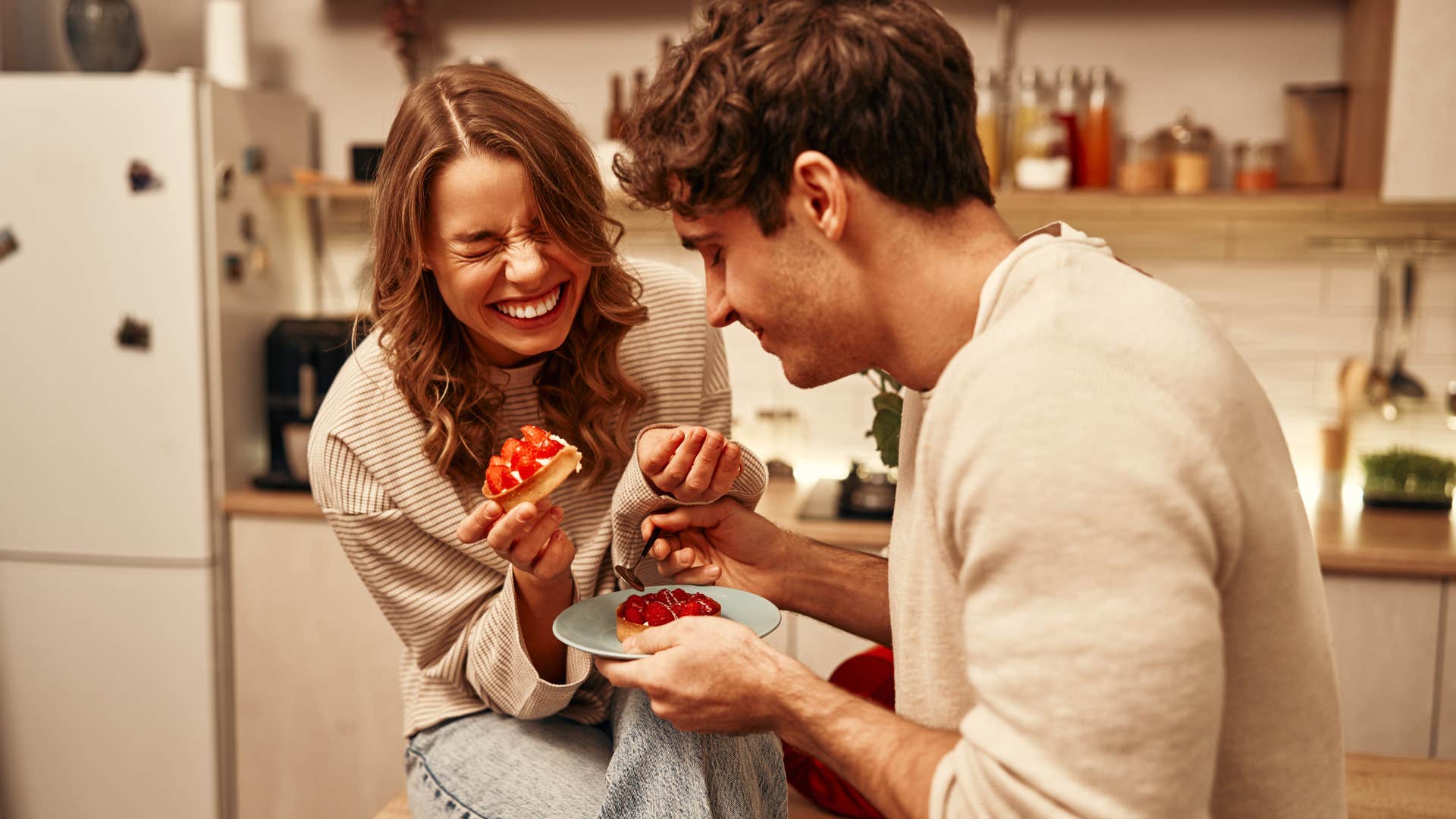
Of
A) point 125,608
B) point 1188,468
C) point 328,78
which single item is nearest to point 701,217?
point 1188,468

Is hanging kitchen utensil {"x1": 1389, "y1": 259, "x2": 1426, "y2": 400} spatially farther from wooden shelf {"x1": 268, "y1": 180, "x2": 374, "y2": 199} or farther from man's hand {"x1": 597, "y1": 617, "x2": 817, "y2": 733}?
wooden shelf {"x1": 268, "y1": 180, "x2": 374, "y2": 199}

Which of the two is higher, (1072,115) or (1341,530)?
(1072,115)

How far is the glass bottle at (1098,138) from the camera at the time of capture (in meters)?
2.97

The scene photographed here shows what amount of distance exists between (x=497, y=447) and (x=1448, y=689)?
216cm

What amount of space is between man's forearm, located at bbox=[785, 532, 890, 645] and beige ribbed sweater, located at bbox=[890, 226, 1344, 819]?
1.95ft

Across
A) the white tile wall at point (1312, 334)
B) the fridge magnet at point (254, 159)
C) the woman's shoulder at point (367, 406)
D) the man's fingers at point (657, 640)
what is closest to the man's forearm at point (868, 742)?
A: the man's fingers at point (657, 640)

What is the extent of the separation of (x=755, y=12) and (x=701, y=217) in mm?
197

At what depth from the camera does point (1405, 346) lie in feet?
10.1

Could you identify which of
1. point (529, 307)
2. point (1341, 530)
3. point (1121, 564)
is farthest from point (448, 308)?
point (1341, 530)

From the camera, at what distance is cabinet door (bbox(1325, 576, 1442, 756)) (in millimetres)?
2547

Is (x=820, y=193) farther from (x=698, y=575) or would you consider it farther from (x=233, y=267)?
(x=233, y=267)

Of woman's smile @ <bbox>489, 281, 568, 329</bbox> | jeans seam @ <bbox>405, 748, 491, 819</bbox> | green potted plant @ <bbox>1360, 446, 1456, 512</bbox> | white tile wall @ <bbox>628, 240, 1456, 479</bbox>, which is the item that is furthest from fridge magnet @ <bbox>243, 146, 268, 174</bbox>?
green potted plant @ <bbox>1360, 446, 1456, 512</bbox>

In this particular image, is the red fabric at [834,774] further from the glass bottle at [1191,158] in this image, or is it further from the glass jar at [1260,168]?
the glass jar at [1260,168]

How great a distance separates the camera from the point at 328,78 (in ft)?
11.4
